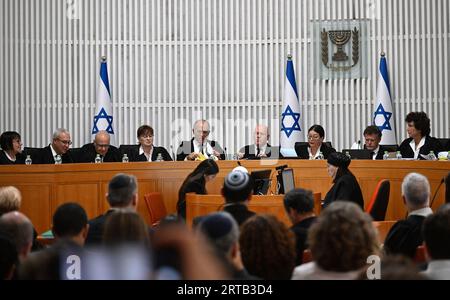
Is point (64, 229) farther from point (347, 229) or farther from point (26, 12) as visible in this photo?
point (26, 12)

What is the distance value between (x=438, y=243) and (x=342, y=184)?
14.9 feet

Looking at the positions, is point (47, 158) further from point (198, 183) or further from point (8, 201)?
point (8, 201)

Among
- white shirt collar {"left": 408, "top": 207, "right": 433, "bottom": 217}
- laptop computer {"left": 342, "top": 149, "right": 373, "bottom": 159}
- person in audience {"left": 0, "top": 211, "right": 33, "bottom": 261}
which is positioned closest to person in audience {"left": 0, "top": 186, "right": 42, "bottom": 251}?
person in audience {"left": 0, "top": 211, "right": 33, "bottom": 261}

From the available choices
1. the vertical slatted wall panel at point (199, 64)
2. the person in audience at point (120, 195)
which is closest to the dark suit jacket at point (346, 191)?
the person in audience at point (120, 195)

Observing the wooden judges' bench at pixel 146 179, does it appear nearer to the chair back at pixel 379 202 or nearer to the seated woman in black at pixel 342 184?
the seated woman in black at pixel 342 184

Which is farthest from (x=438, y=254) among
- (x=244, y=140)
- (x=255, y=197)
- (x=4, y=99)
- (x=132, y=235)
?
(x=4, y=99)

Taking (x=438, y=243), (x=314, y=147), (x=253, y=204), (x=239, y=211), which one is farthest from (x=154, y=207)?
(x=438, y=243)

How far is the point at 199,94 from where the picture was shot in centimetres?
1318

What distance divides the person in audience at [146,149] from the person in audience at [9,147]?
145cm

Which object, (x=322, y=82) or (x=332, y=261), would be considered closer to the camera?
(x=332, y=261)

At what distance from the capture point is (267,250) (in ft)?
13.0

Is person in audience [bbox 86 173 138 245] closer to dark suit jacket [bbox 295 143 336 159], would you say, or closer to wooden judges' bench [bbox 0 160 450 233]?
wooden judges' bench [bbox 0 160 450 233]

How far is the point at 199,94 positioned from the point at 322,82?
1966 millimetres

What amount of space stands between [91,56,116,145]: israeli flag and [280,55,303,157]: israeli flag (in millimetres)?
2611
